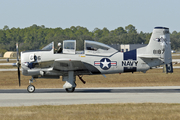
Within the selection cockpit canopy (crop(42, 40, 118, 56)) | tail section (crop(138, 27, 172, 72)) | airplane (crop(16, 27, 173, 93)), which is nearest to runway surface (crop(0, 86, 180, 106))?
airplane (crop(16, 27, 173, 93))

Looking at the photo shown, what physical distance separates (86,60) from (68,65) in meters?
1.25

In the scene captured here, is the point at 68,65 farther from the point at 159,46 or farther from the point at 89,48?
the point at 159,46

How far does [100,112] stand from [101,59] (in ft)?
29.0

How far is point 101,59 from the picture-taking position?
795 inches

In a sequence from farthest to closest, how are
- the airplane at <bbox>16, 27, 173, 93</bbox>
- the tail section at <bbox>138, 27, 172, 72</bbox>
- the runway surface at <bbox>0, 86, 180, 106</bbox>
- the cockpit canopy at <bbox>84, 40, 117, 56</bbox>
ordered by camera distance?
the tail section at <bbox>138, 27, 172, 72</bbox>
the cockpit canopy at <bbox>84, 40, 117, 56</bbox>
the airplane at <bbox>16, 27, 173, 93</bbox>
the runway surface at <bbox>0, 86, 180, 106</bbox>

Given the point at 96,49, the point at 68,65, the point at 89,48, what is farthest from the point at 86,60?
the point at 68,65

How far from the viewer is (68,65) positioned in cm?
1988

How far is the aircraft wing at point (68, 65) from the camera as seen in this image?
1955cm

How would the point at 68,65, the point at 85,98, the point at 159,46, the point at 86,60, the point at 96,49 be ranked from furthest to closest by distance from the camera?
1. the point at 159,46
2. the point at 96,49
3. the point at 86,60
4. the point at 68,65
5. the point at 85,98

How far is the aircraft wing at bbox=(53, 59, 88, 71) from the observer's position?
64.1 feet

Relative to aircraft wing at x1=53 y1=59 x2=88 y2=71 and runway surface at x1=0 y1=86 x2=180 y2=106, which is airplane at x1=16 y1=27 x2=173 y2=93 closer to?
aircraft wing at x1=53 y1=59 x2=88 y2=71

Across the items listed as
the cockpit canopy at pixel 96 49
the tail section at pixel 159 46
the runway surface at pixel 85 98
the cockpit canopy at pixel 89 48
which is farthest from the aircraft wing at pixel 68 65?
the tail section at pixel 159 46

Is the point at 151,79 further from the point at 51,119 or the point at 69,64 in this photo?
the point at 51,119

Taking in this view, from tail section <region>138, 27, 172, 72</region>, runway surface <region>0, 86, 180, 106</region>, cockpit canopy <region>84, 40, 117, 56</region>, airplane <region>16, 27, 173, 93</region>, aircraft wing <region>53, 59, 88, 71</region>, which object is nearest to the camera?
runway surface <region>0, 86, 180, 106</region>
